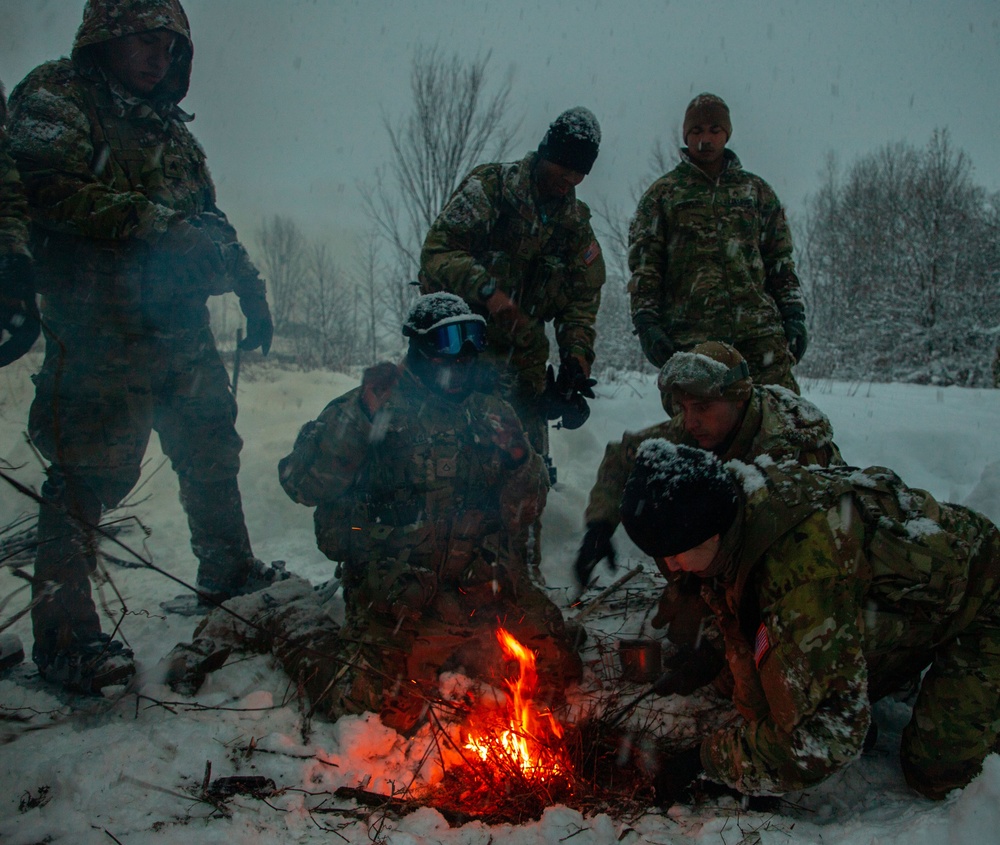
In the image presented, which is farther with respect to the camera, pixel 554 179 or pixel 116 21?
pixel 554 179

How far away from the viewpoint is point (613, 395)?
6.57m

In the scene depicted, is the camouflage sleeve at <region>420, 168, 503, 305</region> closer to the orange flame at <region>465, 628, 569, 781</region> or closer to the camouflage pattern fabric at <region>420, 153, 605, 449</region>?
the camouflage pattern fabric at <region>420, 153, 605, 449</region>

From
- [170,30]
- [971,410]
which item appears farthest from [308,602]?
[971,410]

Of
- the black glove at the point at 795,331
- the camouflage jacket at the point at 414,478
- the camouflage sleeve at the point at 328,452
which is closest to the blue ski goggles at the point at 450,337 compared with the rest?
the camouflage jacket at the point at 414,478

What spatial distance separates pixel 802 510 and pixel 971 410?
5534mm

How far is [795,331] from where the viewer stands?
3.36 m

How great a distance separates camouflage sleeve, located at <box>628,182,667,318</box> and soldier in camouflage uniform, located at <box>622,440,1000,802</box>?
5.61ft

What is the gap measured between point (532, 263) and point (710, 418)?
1.69 m

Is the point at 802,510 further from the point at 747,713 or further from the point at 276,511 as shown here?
the point at 276,511

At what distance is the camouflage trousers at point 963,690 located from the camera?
1798mm

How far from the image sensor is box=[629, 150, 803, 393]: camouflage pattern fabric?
324 centimetres

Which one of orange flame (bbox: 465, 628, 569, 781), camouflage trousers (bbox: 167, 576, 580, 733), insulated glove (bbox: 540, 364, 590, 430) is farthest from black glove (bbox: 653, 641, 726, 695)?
insulated glove (bbox: 540, 364, 590, 430)

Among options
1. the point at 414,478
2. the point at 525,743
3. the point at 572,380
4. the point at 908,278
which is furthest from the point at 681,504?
the point at 908,278

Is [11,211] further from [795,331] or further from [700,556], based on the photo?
[795,331]
